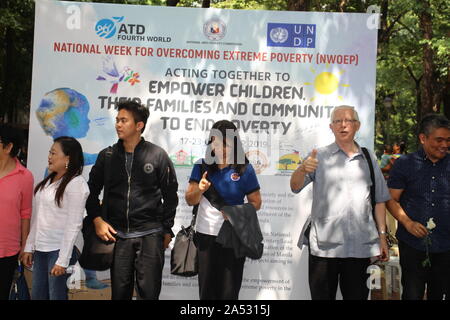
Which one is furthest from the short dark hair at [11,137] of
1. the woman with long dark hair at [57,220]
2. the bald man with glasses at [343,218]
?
the bald man with glasses at [343,218]

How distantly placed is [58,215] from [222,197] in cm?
124

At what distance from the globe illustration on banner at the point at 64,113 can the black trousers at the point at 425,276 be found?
3014mm

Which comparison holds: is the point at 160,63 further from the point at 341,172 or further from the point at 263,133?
the point at 341,172

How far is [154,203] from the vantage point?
3707mm

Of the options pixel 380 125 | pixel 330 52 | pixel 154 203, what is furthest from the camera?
pixel 380 125

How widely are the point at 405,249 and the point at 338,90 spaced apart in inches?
61.8

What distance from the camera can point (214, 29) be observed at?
460cm

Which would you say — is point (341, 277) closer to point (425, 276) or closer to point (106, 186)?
point (425, 276)

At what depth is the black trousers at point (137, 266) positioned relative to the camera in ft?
12.0

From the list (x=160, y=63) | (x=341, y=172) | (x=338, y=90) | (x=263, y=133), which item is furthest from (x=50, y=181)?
(x=338, y=90)

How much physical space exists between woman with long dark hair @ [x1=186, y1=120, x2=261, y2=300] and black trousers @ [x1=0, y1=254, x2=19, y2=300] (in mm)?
1421

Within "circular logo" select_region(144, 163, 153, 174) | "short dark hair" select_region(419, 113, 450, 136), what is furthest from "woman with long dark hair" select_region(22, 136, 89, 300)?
"short dark hair" select_region(419, 113, 450, 136)

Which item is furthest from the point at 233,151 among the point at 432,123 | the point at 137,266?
the point at 432,123

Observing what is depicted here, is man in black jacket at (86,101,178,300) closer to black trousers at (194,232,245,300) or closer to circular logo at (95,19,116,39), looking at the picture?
black trousers at (194,232,245,300)
